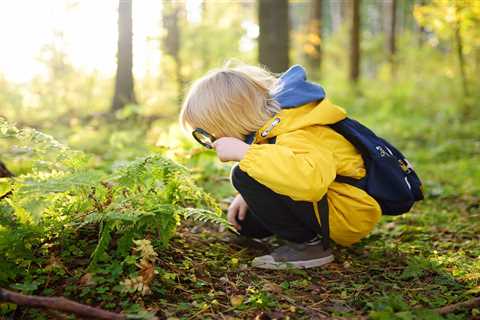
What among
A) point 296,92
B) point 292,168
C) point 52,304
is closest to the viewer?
point 52,304

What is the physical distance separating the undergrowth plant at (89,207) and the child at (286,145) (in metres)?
0.33

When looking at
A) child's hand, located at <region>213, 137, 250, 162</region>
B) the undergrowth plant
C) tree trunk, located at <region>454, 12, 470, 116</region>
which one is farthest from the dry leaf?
tree trunk, located at <region>454, 12, 470, 116</region>

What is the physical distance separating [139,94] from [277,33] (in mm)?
3749

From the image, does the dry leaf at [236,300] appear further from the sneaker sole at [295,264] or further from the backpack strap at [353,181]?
the backpack strap at [353,181]

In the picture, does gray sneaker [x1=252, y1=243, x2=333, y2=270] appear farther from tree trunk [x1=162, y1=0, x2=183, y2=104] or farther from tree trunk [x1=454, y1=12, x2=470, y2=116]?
tree trunk [x1=162, y1=0, x2=183, y2=104]

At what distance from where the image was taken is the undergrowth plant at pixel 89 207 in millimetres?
2385

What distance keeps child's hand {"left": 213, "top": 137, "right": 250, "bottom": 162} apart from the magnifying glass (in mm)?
84

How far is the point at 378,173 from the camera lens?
299cm

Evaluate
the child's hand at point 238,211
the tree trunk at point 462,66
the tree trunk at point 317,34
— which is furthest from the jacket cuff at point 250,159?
the tree trunk at point 317,34

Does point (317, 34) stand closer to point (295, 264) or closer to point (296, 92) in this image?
point (296, 92)

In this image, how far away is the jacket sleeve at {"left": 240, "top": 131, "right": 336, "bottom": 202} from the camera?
2619mm

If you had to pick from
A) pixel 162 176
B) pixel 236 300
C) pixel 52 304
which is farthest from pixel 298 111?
pixel 52 304

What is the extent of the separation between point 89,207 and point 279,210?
3.40 feet

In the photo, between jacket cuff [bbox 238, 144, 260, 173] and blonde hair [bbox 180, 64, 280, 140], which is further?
blonde hair [bbox 180, 64, 280, 140]
